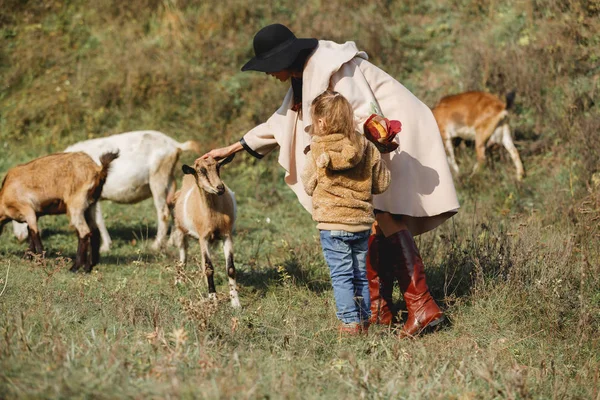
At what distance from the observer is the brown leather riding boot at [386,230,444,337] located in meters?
5.64

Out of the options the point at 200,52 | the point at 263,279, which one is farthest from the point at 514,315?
the point at 200,52

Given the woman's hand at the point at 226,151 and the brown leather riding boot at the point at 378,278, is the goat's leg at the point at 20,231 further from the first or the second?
the brown leather riding boot at the point at 378,278

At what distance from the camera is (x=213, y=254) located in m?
8.41

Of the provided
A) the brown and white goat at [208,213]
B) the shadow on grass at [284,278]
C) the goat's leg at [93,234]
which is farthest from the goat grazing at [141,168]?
the shadow on grass at [284,278]

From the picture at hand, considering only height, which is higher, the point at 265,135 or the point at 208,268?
the point at 265,135

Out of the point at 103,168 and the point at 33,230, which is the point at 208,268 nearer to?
the point at 103,168

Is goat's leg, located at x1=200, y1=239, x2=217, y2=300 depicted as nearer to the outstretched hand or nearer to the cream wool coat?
the outstretched hand

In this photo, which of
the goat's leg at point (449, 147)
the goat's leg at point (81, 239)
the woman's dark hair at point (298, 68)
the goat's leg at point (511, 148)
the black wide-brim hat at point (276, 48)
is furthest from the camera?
the goat's leg at point (449, 147)

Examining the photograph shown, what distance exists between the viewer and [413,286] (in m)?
5.66

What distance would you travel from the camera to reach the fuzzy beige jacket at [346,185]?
5145 millimetres

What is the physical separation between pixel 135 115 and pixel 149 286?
23.4 ft

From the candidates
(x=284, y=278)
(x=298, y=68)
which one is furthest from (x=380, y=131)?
(x=284, y=278)

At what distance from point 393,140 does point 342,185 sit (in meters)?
0.52

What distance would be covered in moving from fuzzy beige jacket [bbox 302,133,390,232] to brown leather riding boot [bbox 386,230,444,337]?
55 centimetres
